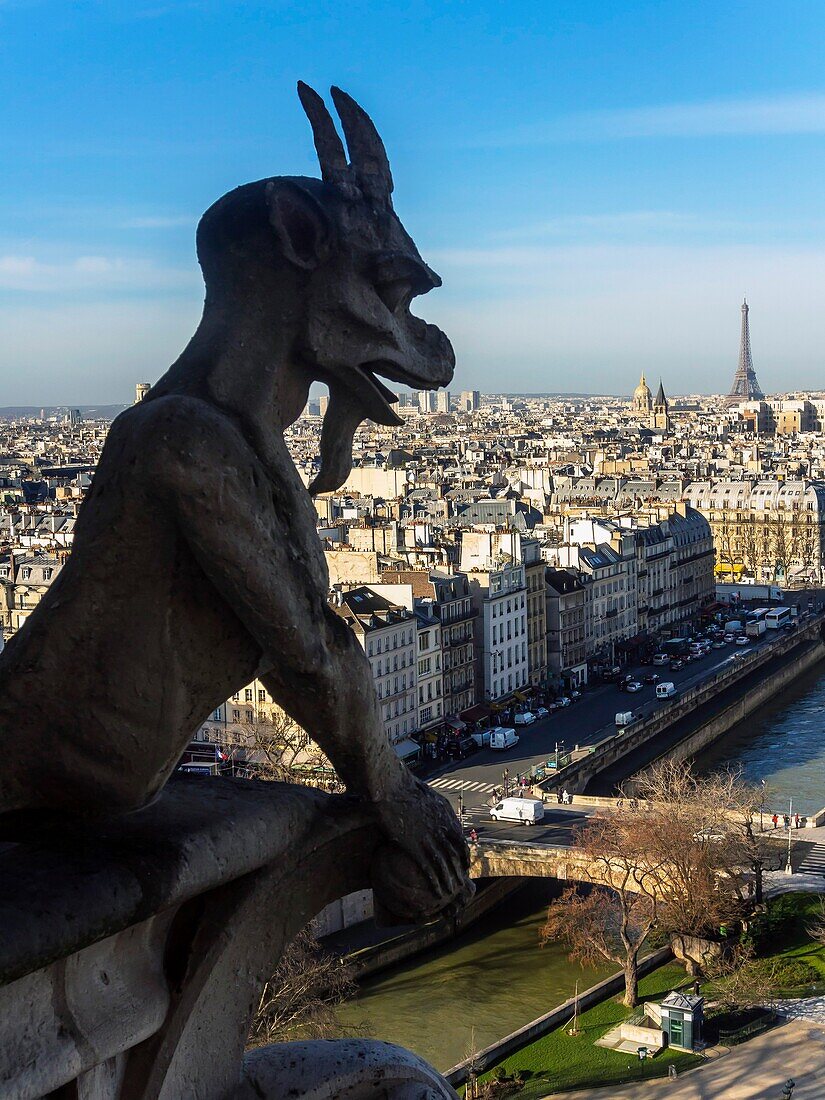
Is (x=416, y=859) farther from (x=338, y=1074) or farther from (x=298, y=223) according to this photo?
(x=298, y=223)

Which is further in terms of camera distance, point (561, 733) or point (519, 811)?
point (561, 733)

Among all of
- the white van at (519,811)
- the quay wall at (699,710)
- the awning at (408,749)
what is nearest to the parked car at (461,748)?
the awning at (408,749)

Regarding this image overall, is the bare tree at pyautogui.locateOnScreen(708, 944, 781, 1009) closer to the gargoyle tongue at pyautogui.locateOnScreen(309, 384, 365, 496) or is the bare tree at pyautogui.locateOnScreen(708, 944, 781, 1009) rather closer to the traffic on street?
the traffic on street

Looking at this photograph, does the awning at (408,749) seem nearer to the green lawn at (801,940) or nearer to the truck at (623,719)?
the truck at (623,719)

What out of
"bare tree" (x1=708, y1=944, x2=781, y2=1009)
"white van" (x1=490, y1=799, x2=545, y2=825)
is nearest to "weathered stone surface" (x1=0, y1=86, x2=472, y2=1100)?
"bare tree" (x1=708, y1=944, x2=781, y2=1009)

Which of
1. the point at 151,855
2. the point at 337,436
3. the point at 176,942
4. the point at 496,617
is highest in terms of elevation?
the point at 337,436

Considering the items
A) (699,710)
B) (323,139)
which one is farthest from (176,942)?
(699,710)

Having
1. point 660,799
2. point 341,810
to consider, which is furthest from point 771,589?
point 341,810

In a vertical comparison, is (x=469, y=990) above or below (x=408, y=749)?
below
